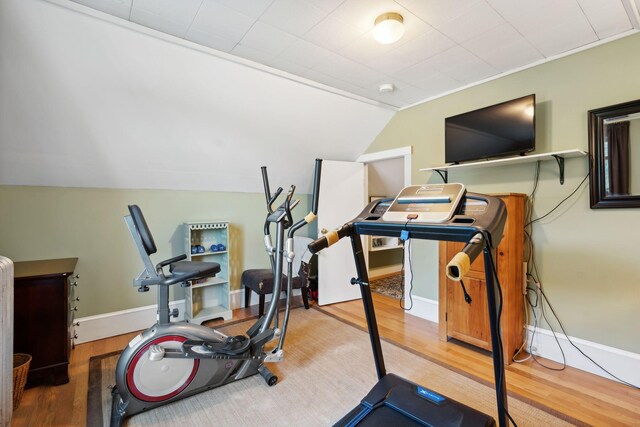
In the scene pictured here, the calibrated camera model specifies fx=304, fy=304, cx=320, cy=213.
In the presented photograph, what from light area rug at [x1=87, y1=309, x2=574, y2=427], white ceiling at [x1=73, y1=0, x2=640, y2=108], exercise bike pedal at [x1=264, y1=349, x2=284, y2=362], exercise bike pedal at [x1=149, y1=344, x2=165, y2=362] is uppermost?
white ceiling at [x1=73, y1=0, x2=640, y2=108]

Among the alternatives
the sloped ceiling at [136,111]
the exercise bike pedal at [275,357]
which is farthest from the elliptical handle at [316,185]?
the sloped ceiling at [136,111]

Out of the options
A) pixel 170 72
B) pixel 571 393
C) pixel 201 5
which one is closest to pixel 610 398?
pixel 571 393

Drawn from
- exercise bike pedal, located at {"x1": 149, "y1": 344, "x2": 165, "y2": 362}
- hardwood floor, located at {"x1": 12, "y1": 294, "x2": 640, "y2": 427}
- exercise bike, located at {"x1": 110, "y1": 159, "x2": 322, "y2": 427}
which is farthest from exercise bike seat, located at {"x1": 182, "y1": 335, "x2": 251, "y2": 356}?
hardwood floor, located at {"x1": 12, "y1": 294, "x2": 640, "y2": 427}

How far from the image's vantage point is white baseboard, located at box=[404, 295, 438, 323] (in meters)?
3.39

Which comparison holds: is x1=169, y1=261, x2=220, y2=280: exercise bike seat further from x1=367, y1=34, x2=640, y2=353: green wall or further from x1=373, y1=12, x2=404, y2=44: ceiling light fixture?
x1=367, y1=34, x2=640, y2=353: green wall

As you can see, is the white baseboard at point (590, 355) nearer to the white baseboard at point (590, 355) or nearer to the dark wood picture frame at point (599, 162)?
the white baseboard at point (590, 355)

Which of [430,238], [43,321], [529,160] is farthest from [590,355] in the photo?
[43,321]

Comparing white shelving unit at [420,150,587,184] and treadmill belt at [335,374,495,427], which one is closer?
treadmill belt at [335,374,495,427]

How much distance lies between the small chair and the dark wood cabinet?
64.1 inches

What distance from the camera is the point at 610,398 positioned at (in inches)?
80.1

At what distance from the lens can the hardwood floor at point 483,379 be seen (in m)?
1.87

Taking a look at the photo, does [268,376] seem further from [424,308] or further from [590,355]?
[590,355]

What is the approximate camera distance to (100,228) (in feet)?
9.72

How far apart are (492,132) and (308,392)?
262 centimetres
